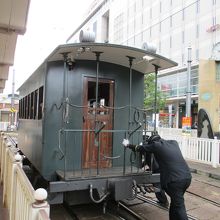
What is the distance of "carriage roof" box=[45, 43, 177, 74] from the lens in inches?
196

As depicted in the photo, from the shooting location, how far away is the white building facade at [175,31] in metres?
32.1

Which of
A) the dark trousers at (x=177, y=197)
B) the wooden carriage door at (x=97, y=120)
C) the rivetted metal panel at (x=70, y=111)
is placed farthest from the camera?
the wooden carriage door at (x=97, y=120)

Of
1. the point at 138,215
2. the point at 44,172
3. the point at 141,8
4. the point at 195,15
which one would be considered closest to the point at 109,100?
the point at 44,172

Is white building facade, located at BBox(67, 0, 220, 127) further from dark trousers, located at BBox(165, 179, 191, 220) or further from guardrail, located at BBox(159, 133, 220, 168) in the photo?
dark trousers, located at BBox(165, 179, 191, 220)

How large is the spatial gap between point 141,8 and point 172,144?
1597 inches

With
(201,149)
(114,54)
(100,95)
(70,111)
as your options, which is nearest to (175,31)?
(201,149)

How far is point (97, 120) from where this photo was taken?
5898 millimetres

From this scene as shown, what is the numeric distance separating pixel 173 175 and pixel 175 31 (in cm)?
3447

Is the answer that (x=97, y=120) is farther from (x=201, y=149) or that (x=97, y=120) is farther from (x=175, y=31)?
(x=175, y=31)

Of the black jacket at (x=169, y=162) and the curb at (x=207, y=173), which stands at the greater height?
the black jacket at (x=169, y=162)

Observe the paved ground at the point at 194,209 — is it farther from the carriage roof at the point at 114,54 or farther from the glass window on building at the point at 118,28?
the glass window on building at the point at 118,28

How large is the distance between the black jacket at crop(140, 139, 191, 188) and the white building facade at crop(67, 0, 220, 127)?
2267cm

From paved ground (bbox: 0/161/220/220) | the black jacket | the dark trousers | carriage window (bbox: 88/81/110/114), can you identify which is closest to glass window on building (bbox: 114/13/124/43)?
paved ground (bbox: 0/161/220/220)

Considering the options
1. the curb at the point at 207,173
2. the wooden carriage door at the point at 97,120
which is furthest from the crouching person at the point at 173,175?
the curb at the point at 207,173
